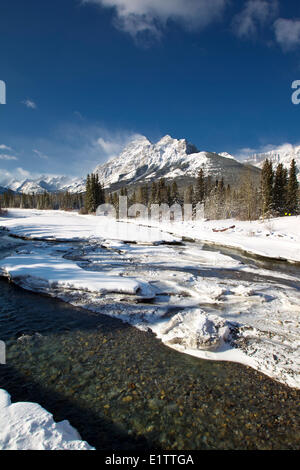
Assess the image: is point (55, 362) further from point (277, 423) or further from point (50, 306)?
point (277, 423)

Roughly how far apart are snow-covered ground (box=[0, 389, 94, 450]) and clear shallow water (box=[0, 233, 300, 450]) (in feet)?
1.00

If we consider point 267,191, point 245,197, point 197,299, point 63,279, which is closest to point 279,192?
point 267,191

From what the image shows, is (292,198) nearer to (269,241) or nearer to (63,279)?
(269,241)

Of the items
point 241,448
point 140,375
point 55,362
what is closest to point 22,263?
point 55,362

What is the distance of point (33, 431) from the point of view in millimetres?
3391

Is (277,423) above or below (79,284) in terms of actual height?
below

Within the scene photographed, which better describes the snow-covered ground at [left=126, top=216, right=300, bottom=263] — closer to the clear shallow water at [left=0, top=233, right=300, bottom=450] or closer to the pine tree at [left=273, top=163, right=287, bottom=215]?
the pine tree at [left=273, top=163, right=287, bottom=215]

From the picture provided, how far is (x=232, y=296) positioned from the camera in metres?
9.28

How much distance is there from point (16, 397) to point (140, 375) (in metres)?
2.54

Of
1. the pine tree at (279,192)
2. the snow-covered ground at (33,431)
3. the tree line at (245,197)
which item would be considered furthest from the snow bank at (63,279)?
the pine tree at (279,192)

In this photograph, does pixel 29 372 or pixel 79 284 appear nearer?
pixel 29 372

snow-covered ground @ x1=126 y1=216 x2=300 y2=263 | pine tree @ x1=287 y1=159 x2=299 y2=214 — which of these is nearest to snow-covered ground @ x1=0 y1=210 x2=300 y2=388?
snow-covered ground @ x1=126 y1=216 x2=300 y2=263
